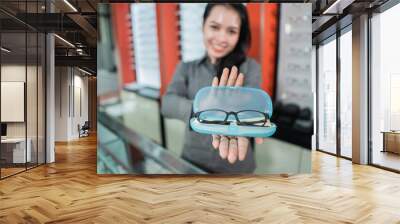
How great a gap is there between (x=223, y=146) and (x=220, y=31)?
6.21 ft

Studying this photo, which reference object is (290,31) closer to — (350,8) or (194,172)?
(350,8)

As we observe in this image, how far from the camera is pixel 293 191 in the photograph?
5.24 meters

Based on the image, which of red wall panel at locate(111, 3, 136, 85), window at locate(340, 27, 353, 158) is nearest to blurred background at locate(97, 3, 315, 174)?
red wall panel at locate(111, 3, 136, 85)

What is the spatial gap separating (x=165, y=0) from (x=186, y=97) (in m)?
2.82

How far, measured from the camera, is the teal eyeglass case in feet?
19.9

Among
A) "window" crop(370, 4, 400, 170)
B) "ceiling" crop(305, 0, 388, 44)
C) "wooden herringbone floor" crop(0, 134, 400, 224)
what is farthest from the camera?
"window" crop(370, 4, 400, 170)

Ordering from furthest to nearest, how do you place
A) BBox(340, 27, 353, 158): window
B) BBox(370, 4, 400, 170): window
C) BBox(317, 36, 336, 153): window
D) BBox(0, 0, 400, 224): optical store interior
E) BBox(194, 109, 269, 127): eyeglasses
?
BBox(317, 36, 336, 153): window < BBox(340, 27, 353, 158): window < BBox(370, 4, 400, 170): window < BBox(194, 109, 269, 127): eyeglasses < BBox(0, 0, 400, 224): optical store interior

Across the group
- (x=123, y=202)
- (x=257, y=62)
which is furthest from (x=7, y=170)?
(x=257, y=62)

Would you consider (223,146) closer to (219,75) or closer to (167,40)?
(219,75)

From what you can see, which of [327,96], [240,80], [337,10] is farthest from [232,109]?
[327,96]

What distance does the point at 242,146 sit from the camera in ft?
20.2

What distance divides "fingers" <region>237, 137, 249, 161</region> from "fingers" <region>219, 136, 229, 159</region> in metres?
0.21

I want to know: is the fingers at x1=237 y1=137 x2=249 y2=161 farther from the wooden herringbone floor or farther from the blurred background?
the wooden herringbone floor

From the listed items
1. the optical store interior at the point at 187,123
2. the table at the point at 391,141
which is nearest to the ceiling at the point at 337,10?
the optical store interior at the point at 187,123
